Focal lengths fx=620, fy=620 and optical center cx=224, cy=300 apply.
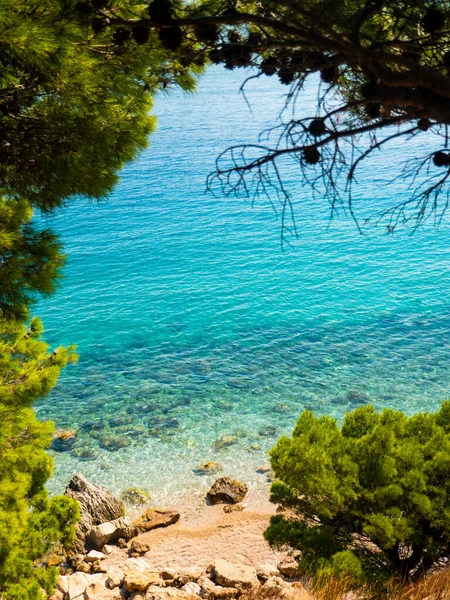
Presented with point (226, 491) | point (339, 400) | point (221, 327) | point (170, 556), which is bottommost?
point (170, 556)

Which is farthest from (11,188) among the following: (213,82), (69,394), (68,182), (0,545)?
(213,82)

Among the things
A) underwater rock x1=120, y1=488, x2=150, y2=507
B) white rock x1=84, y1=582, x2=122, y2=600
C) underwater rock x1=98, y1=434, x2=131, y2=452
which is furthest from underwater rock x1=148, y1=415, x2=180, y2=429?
white rock x1=84, y1=582, x2=122, y2=600

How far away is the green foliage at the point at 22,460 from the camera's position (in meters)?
6.89

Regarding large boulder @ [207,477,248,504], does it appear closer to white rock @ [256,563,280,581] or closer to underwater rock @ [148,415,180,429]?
white rock @ [256,563,280,581]

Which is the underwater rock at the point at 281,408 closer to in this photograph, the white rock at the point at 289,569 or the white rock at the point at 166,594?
the white rock at the point at 289,569

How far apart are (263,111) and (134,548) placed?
3653cm

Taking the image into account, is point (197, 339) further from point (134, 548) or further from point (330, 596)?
point (330, 596)

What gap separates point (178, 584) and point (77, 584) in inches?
61.7

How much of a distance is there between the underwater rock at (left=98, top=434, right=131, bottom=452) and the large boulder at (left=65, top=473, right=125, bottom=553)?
186cm

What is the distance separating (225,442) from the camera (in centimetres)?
1404

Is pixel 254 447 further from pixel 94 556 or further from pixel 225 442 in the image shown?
pixel 94 556

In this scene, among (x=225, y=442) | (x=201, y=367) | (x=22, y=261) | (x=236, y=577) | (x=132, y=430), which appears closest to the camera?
(x=22, y=261)

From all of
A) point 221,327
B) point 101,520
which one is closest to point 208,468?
point 101,520

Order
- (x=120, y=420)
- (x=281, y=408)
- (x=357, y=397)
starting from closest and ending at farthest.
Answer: (x=120, y=420)
(x=281, y=408)
(x=357, y=397)
